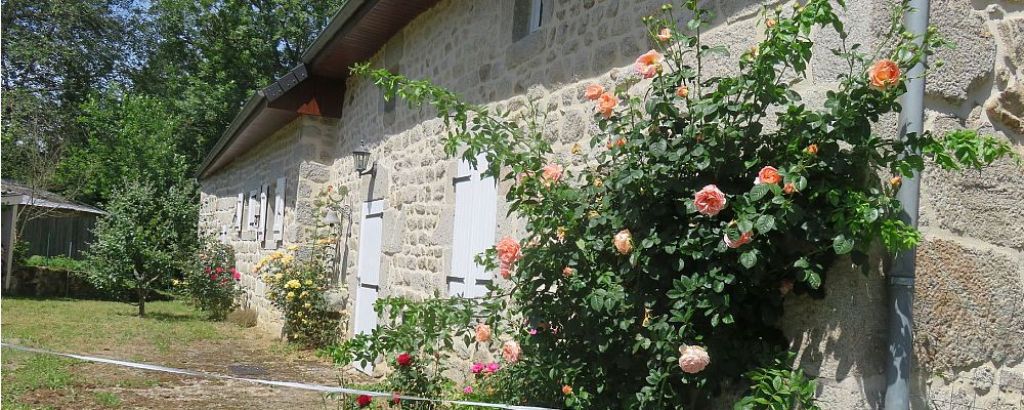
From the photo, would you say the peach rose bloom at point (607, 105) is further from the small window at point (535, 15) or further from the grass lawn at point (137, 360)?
the grass lawn at point (137, 360)

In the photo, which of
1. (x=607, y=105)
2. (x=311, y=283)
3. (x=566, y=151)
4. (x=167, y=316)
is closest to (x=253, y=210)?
(x=167, y=316)

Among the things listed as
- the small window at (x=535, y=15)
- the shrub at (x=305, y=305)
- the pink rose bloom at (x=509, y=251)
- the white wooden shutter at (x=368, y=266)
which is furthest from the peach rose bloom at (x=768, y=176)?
the shrub at (x=305, y=305)

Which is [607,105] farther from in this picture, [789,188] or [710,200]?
[789,188]

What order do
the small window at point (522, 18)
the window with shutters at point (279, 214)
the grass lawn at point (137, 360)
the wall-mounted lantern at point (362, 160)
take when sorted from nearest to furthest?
the small window at point (522, 18)
the grass lawn at point (137, 360)
the wall-mounted lantern at point (362, 160)
the window with shutters at point (279, 214)

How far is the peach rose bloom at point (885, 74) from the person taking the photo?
2590 mm

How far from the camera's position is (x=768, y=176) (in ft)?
9.01

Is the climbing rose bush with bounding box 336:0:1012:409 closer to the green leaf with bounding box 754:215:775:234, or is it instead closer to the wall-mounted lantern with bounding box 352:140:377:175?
the green leaf with bounding box 754:215:775:234

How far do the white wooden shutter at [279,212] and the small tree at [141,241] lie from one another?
2.69 meters

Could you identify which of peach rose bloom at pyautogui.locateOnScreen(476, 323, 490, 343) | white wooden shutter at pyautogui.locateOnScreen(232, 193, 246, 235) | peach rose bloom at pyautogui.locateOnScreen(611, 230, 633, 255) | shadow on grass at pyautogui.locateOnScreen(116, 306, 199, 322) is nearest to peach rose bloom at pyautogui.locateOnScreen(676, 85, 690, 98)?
peach rose bloom at pyautogui.locateOnScreen(611, 230, 633, 255)

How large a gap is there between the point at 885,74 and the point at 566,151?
91.6 inches

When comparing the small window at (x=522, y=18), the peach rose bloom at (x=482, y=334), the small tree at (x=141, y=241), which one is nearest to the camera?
the peach rose bloom at (x=482, y=334)

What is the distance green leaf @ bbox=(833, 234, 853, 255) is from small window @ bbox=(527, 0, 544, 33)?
3.11 meters

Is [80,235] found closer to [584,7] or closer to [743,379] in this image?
[584,7]

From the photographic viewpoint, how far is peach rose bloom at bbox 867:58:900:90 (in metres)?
2.59
